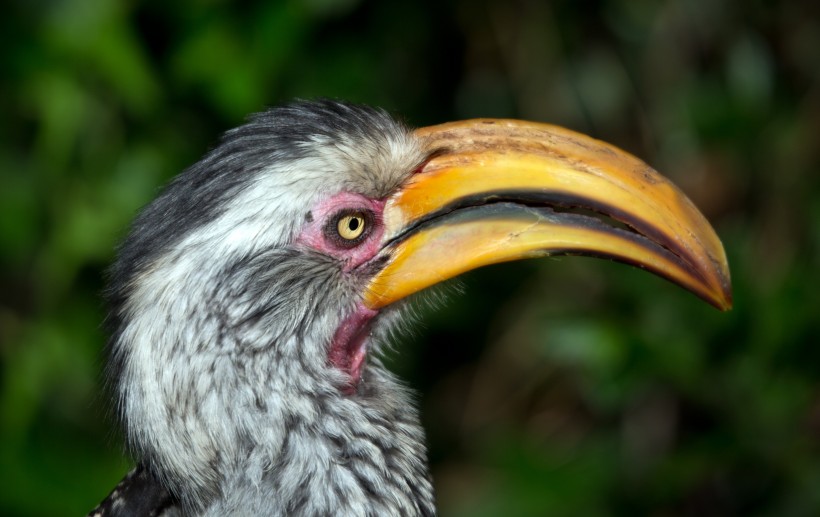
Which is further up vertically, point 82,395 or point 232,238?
point 232,238

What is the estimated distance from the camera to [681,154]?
3973 mm

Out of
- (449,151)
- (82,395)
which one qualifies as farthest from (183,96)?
(449,151)

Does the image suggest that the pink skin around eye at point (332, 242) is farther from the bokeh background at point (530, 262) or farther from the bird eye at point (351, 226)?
the bokeh background at point (530, 262)

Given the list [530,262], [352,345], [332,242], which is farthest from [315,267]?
[530,262]

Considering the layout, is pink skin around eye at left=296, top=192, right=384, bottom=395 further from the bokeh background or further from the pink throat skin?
the bokeh background

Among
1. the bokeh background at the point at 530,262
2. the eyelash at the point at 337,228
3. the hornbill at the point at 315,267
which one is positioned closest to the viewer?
the hornbill at the point at 315,267

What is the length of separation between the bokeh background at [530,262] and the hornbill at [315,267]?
0.90 metres

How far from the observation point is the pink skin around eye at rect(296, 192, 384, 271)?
6.26ft

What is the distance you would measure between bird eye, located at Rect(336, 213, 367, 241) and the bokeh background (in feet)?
2.97

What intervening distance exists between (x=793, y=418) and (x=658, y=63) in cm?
144

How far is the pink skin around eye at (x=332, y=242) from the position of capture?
191cm

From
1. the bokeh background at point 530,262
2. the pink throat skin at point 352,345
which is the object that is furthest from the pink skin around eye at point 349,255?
the bokeh background at point 530,262

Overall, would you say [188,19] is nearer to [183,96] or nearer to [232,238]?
[183,96]

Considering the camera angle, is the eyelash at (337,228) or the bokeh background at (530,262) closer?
A: the eyelash at (337,228)
